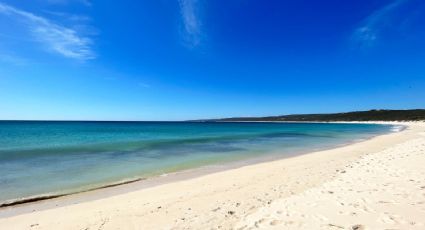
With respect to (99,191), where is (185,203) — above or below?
above

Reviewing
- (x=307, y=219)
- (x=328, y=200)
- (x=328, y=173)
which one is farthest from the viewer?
(x=328, y=173)

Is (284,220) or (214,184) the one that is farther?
(214,184)

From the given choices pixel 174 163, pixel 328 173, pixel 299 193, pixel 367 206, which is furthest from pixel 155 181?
pixel 367 206

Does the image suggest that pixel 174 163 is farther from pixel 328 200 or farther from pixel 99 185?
pixel 328 200

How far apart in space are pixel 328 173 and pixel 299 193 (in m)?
3.33

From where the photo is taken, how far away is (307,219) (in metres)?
4.87

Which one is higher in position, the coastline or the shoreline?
the coastline

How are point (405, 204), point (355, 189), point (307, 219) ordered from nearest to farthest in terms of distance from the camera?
point (307, 219) → point (405, 204) → point (355, 189)

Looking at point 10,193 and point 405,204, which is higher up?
point 405,204

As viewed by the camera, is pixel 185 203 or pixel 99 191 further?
pixel 99 191

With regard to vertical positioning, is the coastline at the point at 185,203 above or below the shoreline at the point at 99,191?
above

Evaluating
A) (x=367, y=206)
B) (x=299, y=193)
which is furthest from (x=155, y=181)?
(x=367, y=206)

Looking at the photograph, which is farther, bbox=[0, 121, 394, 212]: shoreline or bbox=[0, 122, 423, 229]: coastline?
bbox=[0, 121, 394, 212]: shoreline

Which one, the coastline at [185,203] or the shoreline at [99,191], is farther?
the shoreline at [99,191]
